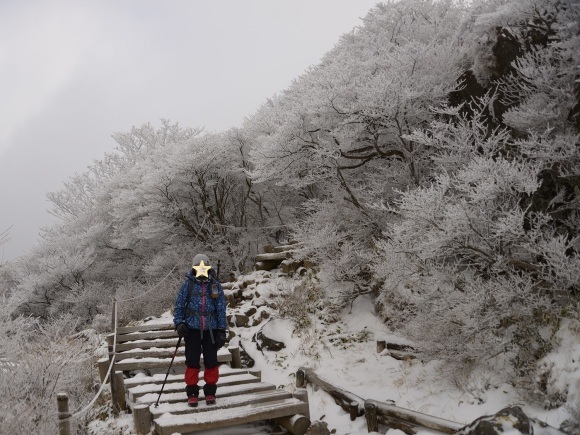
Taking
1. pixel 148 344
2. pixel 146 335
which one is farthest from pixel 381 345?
pixel 146 335

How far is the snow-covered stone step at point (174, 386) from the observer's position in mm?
7513

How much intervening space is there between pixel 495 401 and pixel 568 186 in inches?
173

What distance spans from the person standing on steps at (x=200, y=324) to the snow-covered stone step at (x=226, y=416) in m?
0.46

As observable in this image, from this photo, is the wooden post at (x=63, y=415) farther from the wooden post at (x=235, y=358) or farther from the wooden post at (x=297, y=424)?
the wooden post at (x=235, y=358)

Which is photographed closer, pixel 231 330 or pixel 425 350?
pixel 425 350

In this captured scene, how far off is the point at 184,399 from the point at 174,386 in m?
0.70

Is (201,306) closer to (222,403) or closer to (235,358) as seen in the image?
(222,403)

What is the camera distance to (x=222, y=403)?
22.8 ft

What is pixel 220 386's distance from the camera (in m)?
7.96

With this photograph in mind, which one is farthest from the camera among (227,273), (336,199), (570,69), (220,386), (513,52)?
(227,273)

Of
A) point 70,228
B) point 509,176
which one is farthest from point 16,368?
point 70,228

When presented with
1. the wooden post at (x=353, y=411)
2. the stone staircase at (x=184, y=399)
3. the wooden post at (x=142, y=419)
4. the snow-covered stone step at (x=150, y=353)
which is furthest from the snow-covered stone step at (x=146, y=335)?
the wooden post at (x=353, y=411)

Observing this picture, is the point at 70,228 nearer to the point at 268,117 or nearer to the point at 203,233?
the point at 203,233

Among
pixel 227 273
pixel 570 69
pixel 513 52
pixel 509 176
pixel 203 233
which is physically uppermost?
pixel 513 52
